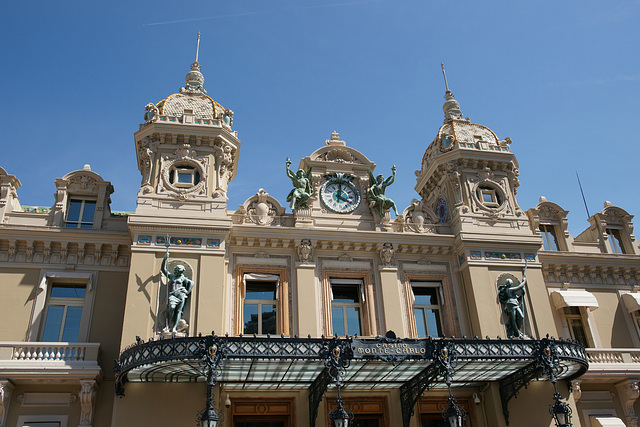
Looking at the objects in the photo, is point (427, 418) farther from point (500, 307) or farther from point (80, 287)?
point (80, 287)

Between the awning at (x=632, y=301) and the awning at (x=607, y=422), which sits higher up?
the awning at (x=632, y=301)

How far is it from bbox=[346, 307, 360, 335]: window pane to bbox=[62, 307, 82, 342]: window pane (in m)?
9.65

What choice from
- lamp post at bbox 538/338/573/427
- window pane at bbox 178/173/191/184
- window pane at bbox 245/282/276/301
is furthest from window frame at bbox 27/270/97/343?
lamp post at bbox 538/338/573/427

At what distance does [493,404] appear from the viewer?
65.6ft

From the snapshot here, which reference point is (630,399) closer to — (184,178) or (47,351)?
(184,178)

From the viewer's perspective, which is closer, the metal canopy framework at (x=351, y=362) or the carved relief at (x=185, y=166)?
the metal canopy framework at (x=351, y=362)

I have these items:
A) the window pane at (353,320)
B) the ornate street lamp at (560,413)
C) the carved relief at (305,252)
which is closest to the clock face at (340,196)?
the carved relief at (305,252)

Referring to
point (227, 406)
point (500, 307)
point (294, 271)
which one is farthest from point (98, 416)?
point (500, 307)

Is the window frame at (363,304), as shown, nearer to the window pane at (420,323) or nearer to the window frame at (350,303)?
the window frame at (350,303)

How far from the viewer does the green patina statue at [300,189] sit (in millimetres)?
22875

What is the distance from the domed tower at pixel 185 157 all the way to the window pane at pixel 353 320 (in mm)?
5868

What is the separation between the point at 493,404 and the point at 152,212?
13967mm

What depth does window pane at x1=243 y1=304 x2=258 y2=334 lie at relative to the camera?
20539 mm

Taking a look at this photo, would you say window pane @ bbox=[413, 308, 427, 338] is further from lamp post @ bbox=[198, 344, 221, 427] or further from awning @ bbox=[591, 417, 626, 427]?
lamp post @ bbox=[198, 344, 221, 427]
